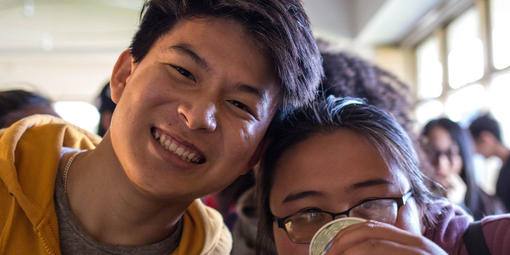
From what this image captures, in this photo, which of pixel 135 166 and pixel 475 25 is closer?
pixel 135 166

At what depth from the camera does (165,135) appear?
3.71 feet

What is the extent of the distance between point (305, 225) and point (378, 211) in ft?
0.68

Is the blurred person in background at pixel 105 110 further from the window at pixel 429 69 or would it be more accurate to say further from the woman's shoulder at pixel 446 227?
the window at pixel 429 69

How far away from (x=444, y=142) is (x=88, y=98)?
8.36 metres

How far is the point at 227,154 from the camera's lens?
1132 millimetres

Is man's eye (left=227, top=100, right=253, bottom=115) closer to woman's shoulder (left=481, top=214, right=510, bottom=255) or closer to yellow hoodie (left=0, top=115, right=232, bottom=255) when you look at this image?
yellow hoodie (left=0, top=115, right=232, bottom=255)

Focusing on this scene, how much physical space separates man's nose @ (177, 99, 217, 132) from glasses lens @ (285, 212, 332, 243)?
36 cm

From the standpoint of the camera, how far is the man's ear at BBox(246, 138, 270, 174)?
1.34 m

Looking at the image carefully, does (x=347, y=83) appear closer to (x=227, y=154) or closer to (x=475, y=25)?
(x=227, y=154)

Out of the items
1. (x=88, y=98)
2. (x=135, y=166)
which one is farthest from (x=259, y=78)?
(x=88, y=98)

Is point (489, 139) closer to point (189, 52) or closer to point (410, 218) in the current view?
point (410, 218)

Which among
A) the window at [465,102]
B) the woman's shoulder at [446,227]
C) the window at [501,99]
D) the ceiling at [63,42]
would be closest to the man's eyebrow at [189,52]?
the woman's shoulder at [446,227]

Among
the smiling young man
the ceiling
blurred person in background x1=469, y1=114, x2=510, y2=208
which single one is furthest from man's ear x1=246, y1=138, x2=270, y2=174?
the ceiling

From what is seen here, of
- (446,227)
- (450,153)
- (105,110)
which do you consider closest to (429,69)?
(450,153)
